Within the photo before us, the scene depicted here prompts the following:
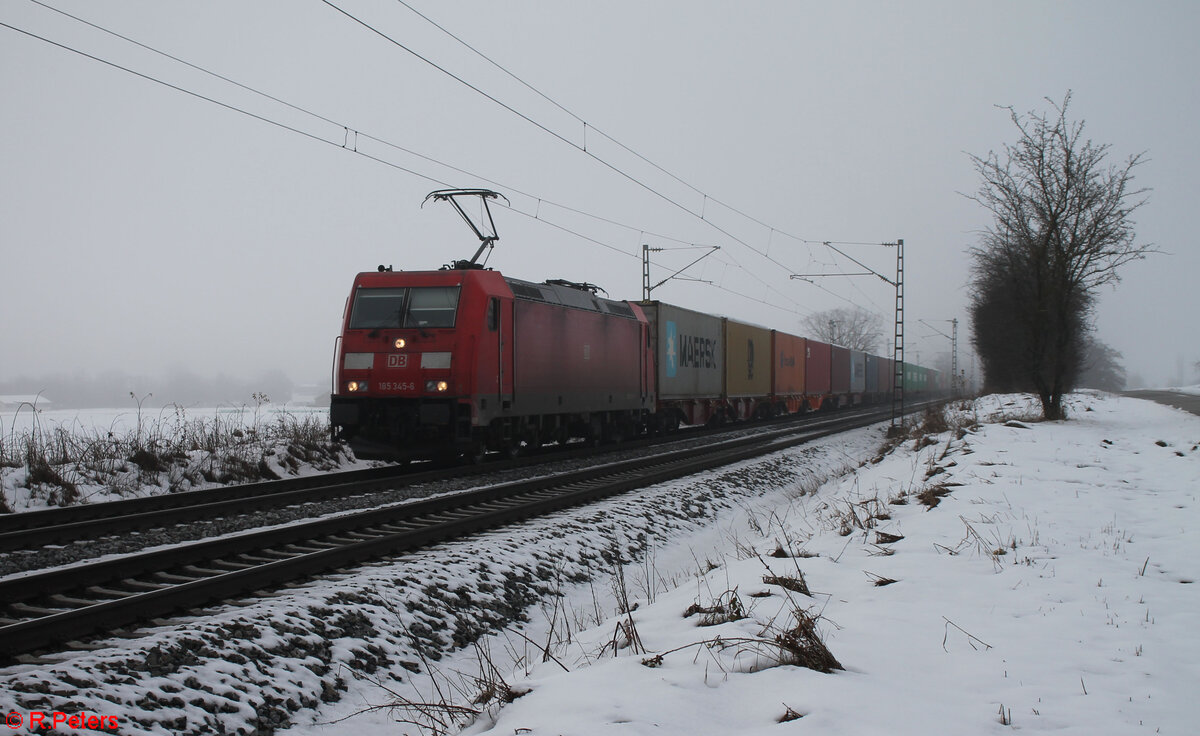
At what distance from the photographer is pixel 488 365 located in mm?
12922

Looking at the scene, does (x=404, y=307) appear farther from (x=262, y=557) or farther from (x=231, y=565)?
(x=231, y=565)

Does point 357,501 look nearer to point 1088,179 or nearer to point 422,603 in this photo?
point 422,603

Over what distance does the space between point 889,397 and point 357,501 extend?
53.5 m

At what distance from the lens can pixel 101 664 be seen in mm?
3828

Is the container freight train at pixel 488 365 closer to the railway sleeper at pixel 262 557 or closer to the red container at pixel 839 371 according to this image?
the railway sleeper at pixel 262 557

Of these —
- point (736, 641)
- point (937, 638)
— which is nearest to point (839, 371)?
point (937, 638)

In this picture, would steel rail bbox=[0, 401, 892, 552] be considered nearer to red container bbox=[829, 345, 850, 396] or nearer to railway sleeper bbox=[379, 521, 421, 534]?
railway sleeper bbox=[379, 521, 421, 534]

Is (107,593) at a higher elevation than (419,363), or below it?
below

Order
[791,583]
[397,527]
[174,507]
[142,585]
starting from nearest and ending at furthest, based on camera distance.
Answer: [791,583], [142,585], [397,527], [174,507]

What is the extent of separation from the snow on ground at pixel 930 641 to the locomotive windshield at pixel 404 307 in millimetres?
7111

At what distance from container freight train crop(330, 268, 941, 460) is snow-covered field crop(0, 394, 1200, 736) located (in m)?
5.00

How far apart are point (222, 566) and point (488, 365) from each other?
7.10 metres

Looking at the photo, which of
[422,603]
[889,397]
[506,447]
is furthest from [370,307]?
[889,397]

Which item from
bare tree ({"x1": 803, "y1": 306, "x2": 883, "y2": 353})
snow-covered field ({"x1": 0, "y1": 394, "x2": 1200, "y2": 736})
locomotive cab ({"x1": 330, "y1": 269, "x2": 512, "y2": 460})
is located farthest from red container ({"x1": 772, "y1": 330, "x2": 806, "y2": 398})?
bare tree ({"x1": 803, "y1": 306, "x2": 883, "y2": 353})
